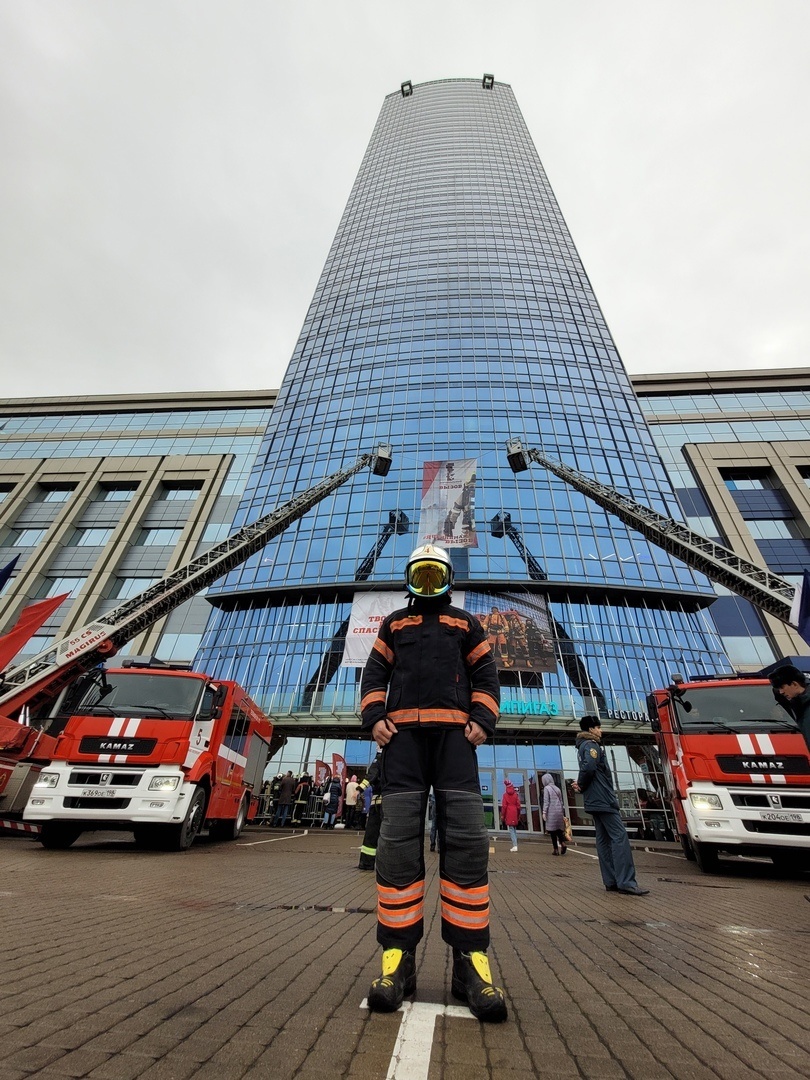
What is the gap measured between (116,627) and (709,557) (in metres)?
17.3

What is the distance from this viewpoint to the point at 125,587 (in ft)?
126

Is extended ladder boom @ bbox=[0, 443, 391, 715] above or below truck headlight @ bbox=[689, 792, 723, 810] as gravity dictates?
above

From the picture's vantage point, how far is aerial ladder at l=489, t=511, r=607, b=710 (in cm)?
2805

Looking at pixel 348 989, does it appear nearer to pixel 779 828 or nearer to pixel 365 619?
pixel 779 828

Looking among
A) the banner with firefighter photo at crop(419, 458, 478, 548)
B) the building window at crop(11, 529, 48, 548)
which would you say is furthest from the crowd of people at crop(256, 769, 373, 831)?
the building window at crop(11, 529, 48, 548)

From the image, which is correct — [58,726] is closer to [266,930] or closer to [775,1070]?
[266,930]

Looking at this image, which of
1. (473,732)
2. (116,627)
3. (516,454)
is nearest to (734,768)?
(473,732)

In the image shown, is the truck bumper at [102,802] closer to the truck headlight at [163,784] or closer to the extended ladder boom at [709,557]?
the truck headlight at [163,784]

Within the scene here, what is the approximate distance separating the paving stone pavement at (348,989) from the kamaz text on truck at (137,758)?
2571mm

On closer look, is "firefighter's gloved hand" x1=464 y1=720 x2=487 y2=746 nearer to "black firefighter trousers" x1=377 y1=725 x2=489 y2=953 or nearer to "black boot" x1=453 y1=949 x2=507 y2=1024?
"black firefighter trousers" x1=377 y1=725 x2=489 y2=953

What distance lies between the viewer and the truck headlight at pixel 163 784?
7.98 meters

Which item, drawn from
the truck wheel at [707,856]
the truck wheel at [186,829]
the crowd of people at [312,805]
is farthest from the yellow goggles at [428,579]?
the crowd of people at [312,805]

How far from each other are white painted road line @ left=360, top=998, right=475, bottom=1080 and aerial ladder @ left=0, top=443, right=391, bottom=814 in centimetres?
894

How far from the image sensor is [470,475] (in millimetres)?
32688
